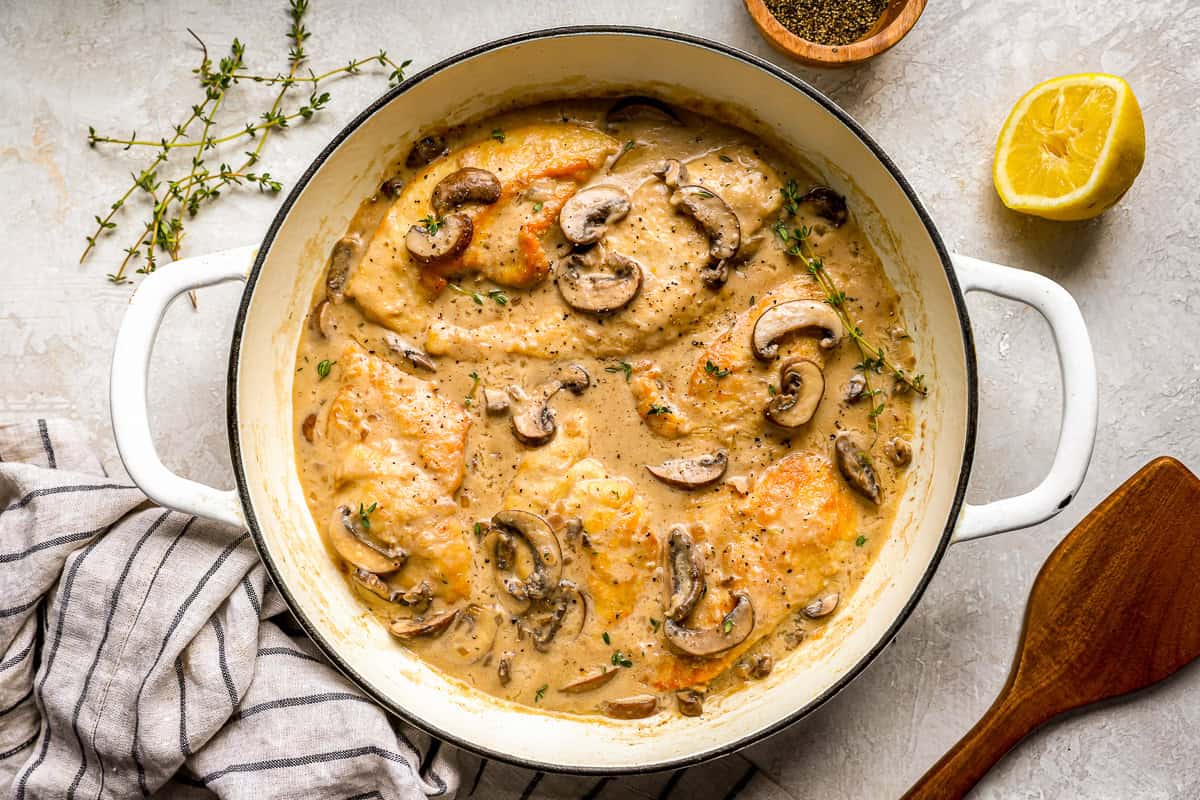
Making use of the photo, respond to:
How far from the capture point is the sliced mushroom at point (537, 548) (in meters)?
2.99

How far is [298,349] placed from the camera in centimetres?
322

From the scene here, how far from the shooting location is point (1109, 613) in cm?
314

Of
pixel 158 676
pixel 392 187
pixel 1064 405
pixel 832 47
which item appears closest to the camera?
pixel 1064 405

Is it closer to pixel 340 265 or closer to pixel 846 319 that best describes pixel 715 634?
pixel 846 319

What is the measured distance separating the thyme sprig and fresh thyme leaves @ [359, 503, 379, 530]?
5.09 ft

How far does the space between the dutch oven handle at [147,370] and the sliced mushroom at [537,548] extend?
80 cm

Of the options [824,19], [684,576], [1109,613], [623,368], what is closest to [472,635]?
[684,576]

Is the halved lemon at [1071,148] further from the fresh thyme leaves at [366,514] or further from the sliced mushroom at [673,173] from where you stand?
the fresh thyme leaves at [366,514]

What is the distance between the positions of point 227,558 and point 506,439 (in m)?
0.94

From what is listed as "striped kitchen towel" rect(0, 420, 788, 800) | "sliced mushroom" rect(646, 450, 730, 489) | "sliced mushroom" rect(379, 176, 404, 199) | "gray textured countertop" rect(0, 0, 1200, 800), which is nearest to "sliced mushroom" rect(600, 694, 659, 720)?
"gray textured countertop" rect(0, 0, 1200, 800)

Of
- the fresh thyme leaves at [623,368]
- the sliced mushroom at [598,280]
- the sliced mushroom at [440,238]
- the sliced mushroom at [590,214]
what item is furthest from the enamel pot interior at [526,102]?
the fresh thyme leaves at [623,368]

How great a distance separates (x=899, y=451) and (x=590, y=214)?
49.1 inches

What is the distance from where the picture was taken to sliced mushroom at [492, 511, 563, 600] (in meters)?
2.99

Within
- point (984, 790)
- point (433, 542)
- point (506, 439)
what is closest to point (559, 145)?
point (506, 439)
